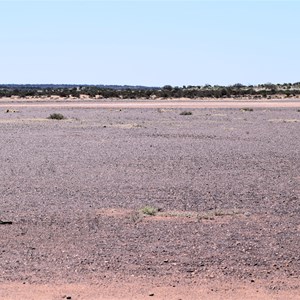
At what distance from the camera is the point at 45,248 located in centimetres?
1103

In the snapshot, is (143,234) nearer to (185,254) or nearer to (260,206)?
(185,254)

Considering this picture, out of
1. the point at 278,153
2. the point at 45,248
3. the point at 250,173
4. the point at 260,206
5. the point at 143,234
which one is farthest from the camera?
the point at 278,153

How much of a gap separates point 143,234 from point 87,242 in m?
1.03

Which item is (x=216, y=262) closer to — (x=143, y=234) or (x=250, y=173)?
(x=143, y=234)

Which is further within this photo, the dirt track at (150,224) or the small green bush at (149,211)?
the small green bush at (149,211)

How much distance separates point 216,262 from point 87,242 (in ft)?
7.14

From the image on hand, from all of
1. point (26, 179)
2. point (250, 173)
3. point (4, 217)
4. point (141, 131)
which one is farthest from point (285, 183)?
point (141, 131)

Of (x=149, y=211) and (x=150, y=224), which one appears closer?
(x=150, y=224)

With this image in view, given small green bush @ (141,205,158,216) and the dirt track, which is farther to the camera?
small green bush @ (141,205,158,216)

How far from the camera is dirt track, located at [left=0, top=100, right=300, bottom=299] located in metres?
9.18

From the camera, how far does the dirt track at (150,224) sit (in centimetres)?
918

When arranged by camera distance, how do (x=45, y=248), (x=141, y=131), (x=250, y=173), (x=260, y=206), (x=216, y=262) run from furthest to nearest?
(x=141, y=131), (x=250, y=173), (x=260, y=206), (x=45, y=248), (x=216, y=262)

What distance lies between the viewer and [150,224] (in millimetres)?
12906

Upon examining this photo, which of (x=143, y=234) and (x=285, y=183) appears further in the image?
(x=285, y=183)
